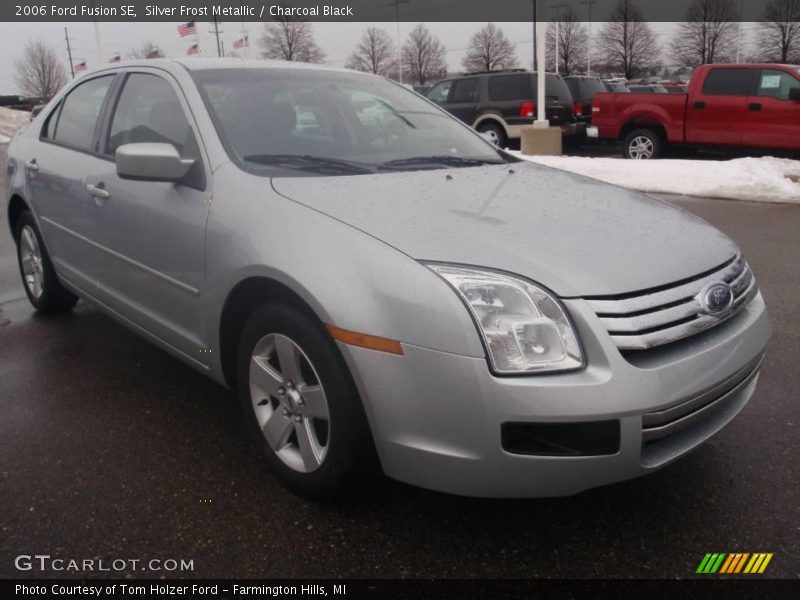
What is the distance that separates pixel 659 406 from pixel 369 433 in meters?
0.89

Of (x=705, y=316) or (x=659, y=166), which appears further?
(x=659, y=166)

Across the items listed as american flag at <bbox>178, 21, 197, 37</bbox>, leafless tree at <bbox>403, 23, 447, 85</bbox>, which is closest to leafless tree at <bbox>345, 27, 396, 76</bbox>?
leafless tree at <bbox>403, 23, 447, 85</bbox>

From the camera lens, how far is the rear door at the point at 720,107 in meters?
12.0

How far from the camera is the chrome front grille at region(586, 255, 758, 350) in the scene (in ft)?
7.08

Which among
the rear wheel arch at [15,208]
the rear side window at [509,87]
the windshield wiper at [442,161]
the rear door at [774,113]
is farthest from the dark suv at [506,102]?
the windshield wiper at [442,161]

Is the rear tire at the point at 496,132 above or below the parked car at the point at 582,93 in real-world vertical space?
below

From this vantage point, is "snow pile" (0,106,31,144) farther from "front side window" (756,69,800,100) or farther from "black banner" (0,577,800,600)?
"black banner" (0,577,800,600)

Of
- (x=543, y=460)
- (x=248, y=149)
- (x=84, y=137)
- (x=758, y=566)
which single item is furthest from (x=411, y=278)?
(x=84, y=137)

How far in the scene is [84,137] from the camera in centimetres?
405

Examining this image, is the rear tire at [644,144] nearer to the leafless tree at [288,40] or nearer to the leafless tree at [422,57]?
the leafless tree at [288,40]

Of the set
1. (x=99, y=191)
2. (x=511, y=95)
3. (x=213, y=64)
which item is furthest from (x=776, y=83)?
(x=99, y=191)

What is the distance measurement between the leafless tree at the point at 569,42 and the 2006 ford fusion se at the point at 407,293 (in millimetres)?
58768

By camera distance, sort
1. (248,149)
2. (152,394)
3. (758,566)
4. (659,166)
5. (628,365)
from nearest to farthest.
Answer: (628,365), (758,566), (248,149), (152,394), (659,166)

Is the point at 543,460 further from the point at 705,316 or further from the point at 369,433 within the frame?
the point at 705,316
